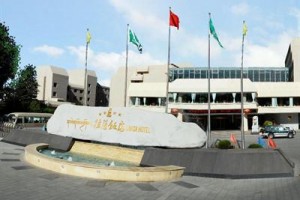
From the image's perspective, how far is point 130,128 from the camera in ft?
73.0

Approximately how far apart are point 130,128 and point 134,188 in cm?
805

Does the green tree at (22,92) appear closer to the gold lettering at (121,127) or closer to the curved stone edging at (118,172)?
the gold lettering at (121,127)

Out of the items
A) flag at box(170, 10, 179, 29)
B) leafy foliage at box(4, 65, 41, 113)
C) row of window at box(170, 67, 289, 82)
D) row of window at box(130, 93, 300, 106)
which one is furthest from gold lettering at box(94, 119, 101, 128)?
row of window at box(170, 67, 289, 82)

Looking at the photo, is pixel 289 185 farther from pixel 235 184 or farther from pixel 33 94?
pixel 33 94

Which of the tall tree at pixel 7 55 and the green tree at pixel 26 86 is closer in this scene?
the tall tree at pixel 7 55

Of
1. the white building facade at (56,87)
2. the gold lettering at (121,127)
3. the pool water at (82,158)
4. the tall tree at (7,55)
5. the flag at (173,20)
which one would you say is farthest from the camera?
the white building facade at (56,87)

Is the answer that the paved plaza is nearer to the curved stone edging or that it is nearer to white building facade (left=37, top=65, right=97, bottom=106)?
the curved stone edging

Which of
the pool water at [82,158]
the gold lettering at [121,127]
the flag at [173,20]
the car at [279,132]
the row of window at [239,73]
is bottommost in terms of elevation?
the pool water at [82,158]

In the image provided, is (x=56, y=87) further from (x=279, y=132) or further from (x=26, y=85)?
(x=279, y=132)

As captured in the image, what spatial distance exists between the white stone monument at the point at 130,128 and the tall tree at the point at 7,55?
33.7m

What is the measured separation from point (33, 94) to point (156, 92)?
93.2ft

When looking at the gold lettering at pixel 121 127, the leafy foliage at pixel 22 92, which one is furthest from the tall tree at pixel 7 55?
the gold lettering at pixel 121 127

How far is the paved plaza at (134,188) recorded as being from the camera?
12836mm

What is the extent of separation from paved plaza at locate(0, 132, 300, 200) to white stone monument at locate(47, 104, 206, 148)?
158 inches
